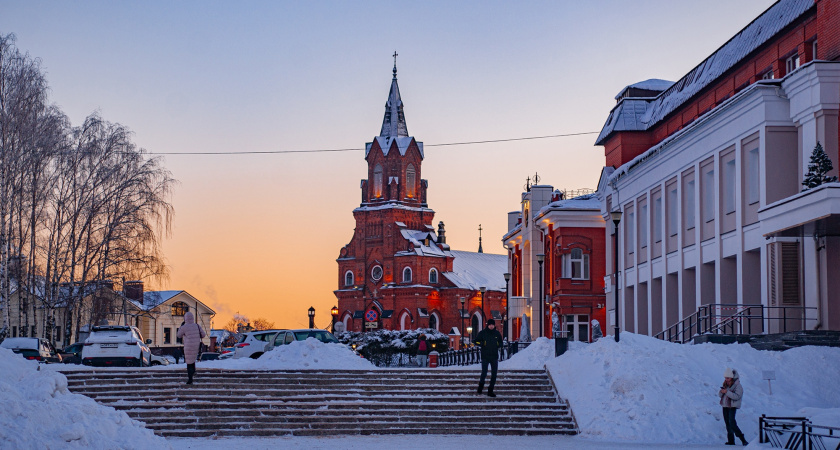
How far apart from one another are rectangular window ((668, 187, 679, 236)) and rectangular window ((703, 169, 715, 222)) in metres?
3.15

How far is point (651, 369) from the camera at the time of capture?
21.5 m

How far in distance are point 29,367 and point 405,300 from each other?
92.9 metres

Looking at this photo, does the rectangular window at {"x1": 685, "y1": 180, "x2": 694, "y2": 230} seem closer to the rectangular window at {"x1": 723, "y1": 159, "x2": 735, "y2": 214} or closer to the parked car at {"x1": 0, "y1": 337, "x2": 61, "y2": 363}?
the rectangular window at {"x1": 723, "y1": 159, "x2": 735, "y2": 214}

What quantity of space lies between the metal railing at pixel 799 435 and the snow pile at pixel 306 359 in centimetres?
1293

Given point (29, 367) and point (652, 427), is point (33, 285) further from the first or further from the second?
point (652, 427)

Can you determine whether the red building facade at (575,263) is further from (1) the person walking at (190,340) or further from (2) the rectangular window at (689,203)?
(1) the person walking at (190,340)

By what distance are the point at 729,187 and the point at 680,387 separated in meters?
12.3

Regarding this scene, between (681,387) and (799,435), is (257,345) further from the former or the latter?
(799,435)

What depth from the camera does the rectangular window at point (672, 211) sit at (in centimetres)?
3694

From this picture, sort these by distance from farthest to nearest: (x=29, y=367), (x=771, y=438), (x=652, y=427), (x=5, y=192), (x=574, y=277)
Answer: (x=574, y=277)
(x=5, y=192)
(x=652, y=427)
(x=29, y=367)
(x=771, y=438)

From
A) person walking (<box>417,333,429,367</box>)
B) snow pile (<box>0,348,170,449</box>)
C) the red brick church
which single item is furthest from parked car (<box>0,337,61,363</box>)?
the red brick church

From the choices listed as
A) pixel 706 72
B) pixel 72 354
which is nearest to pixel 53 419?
pixel 72 354

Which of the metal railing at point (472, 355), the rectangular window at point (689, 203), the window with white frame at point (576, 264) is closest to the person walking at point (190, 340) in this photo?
the metal railing at point (472, 355)

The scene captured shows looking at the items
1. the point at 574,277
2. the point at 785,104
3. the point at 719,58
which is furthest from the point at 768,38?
the point at 574,277
